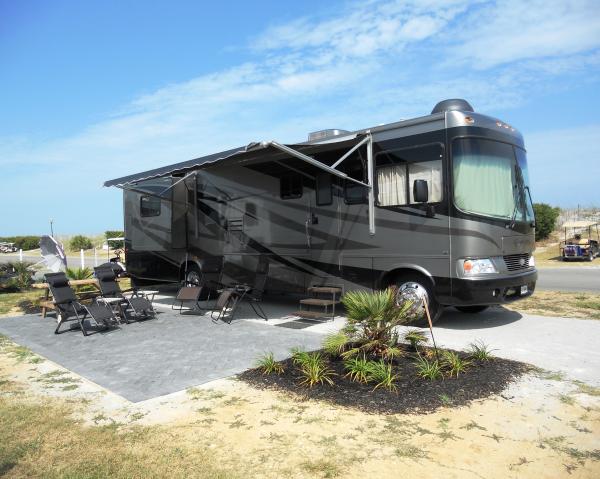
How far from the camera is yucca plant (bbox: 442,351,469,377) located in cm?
487

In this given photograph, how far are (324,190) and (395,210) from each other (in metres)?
1.50

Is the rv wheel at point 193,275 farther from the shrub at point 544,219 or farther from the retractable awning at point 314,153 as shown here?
the shrub at point 544,219

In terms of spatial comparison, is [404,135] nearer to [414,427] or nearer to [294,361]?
[294,361]

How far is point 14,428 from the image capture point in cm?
397

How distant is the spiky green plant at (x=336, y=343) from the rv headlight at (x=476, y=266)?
258 centimetres

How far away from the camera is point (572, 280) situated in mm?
14344

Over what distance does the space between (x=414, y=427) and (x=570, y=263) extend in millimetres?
20651

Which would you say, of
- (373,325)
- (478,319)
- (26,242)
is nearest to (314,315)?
(478,319)

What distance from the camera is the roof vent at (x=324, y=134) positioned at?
8.39 metres

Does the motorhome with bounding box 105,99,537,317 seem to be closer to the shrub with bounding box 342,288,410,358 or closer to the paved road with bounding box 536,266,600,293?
the shrub with bounding box 342,288,410,358

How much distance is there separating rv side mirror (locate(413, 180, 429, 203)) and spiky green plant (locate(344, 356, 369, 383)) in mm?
2965

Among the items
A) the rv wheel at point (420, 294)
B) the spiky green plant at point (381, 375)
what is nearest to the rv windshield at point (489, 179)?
the rv wheel at point (420, 294)

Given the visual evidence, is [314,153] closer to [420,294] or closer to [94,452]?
[420,294]

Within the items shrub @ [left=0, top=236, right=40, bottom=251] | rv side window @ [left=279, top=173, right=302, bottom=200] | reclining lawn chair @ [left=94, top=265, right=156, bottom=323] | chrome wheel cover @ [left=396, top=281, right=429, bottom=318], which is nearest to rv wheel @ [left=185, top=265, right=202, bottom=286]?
reclining lawn chair @ [left=94, top=265, right=156, bottom=323]
